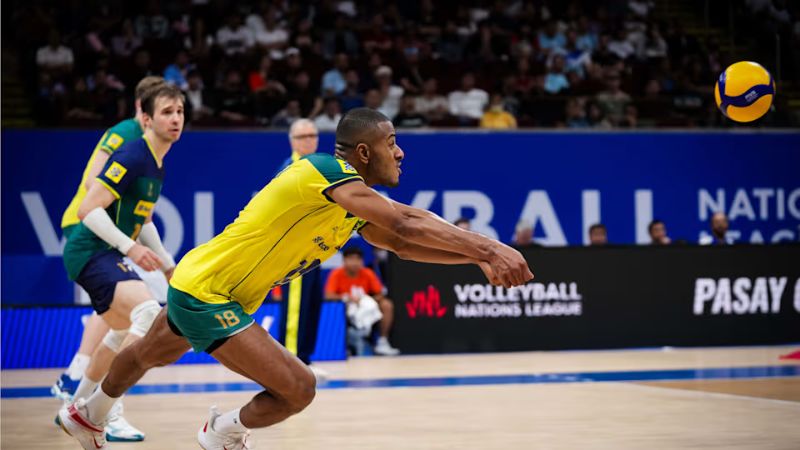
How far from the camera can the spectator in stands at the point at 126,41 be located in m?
17.1

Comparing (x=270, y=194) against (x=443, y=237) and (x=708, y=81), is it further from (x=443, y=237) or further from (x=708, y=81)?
(x=708, y=81)

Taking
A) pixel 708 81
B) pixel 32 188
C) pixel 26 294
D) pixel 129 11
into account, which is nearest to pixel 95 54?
pixel 129 11

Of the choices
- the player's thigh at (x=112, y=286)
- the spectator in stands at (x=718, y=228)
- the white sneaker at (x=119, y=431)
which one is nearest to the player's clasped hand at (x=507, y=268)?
the player's thigh at (x=112, y=286)

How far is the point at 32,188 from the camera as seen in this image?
1503 cm

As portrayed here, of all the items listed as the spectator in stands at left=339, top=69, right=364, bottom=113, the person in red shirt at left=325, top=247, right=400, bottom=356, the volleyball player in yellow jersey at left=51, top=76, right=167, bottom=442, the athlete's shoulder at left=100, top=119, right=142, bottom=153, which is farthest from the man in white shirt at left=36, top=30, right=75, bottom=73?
the athlete's shoulder at left=100, top=119, right=142, bottom=153

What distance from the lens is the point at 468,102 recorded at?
16.9 metres

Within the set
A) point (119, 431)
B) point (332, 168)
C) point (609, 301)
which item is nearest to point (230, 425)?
point (332, 168)

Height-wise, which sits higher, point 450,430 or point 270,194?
point 270,194

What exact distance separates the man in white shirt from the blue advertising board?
1727 mm

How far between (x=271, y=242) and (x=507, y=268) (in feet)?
3.92

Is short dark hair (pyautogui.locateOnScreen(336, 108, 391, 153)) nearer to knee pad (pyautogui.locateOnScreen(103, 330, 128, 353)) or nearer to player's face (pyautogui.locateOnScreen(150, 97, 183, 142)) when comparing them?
player's face (pyautogui.locateOnScreen(150, 97, 183, 142))

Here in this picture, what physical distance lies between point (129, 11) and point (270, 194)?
13.6 metres

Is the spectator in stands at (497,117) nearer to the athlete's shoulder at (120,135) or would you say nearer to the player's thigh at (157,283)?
the player's thigh at (157,283)

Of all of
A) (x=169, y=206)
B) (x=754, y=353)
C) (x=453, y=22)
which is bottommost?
(x=754, y=353)
